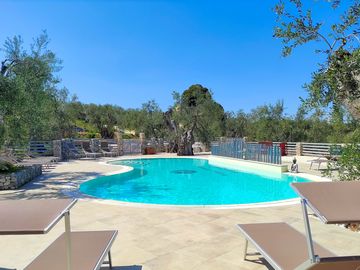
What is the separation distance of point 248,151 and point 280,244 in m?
15.3

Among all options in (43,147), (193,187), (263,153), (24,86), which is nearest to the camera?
(24,86)


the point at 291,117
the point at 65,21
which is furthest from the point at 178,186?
the point at 291,117

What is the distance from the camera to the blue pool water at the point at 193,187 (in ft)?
35.1

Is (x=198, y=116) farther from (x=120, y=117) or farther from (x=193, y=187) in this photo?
(x=120, y=117)

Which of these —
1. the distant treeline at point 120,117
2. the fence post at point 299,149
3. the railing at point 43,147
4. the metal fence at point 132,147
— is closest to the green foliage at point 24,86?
the distant treeline at point 120,117

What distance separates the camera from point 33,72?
12.0 metres

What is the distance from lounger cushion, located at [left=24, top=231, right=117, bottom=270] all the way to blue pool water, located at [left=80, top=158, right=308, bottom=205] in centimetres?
639

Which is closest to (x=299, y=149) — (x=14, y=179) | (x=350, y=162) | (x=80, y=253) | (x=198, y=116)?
(x=198, y=116)

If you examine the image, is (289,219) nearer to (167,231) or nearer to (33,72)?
(167,231)

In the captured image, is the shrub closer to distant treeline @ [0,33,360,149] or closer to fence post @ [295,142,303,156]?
distant treeline @ [0,33,360,149]

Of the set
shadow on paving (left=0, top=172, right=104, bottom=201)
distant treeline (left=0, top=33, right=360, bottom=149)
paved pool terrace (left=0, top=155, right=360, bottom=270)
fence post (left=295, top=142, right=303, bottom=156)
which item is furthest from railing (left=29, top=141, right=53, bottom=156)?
fence post (left=295, top=142, right=303, bottom=156)

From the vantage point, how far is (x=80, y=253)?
10.9 feet

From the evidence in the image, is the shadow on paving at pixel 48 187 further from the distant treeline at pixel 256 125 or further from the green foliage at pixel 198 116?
the distant treeline at pixel 256 125

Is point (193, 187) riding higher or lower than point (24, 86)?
lower
